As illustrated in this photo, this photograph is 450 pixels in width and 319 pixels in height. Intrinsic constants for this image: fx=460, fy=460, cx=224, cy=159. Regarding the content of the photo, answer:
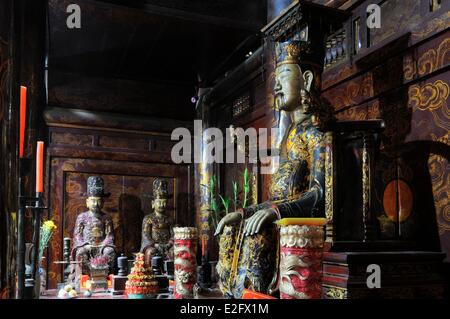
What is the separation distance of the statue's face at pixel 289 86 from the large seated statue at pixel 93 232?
10.2 ft

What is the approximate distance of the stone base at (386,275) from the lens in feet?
5.83

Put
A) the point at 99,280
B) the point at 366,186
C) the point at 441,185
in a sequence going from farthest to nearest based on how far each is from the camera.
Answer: the point at 99,280 → the point at 441,185 → the point at 366,186

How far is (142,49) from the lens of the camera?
554 centimetres

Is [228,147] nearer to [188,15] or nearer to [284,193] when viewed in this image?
[188,15]

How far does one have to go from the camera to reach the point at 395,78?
2.74m

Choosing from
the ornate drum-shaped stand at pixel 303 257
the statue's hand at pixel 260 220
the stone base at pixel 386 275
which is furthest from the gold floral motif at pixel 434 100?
the ornate drum-shaped stand at pixel 303 257

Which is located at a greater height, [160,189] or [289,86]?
[289,86]

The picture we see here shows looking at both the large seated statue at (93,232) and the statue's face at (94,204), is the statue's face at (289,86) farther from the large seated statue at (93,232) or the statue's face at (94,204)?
the statue's face at (94,204)

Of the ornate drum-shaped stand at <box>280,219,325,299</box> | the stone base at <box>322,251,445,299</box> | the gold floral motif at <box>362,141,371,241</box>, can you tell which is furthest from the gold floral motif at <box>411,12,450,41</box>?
the ornate drum-shaped stand at <box>280,219,325,299</box>

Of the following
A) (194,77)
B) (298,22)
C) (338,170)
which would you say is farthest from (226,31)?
(338,170)

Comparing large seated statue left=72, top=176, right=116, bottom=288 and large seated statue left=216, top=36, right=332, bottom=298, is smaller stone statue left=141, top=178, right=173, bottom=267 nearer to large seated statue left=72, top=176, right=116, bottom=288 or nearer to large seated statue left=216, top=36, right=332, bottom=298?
large seated statue left=72, top=176, right=116, bottom=288


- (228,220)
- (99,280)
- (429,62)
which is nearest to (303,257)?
(228,220)

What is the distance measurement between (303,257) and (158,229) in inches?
175
